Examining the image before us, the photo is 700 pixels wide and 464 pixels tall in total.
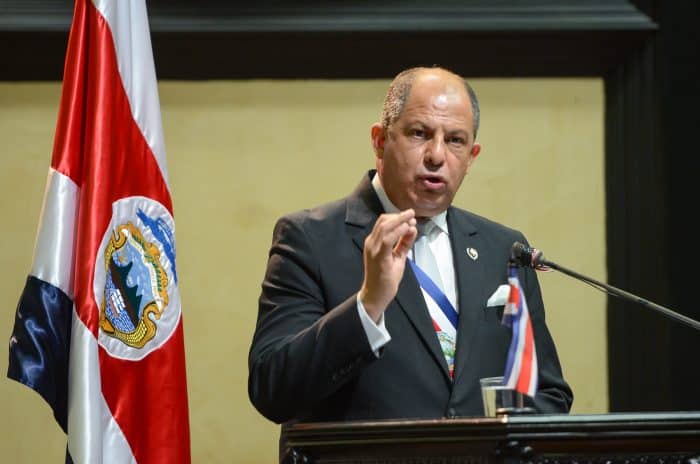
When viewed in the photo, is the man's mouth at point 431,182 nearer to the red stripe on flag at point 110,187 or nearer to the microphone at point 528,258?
the microphone at point 528,258

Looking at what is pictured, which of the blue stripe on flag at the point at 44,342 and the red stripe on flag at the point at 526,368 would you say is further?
the blue stripe on flag at the point at 44,342

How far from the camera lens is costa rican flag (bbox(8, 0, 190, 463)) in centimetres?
327

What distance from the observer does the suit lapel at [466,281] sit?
305cm

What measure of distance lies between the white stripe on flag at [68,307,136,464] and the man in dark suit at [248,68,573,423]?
1.55 feet

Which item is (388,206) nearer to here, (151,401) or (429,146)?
(429,146)

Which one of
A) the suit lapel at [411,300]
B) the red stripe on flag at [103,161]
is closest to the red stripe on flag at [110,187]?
the red stripe on flag at [103,161]

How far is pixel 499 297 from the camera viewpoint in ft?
10.0

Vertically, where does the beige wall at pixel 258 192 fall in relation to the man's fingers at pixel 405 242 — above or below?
above

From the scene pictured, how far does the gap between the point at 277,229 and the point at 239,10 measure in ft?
5.30

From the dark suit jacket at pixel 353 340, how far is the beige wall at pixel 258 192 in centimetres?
138

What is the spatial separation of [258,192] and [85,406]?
5.16 feet

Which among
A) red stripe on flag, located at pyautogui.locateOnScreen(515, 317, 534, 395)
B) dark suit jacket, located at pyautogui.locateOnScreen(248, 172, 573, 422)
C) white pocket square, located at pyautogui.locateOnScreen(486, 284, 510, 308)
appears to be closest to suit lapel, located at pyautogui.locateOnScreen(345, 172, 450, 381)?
dark suit jacket, located at pyautogui.locateOnScreen(248, 172, 573, 422)

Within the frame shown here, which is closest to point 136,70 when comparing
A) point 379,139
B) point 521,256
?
point 379,139

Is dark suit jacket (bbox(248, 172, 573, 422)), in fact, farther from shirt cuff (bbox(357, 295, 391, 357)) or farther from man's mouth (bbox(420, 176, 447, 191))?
man's mouth (bbox(420, 176, 447, 191))
